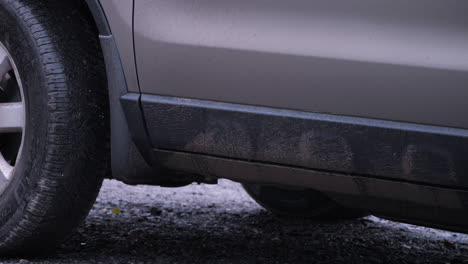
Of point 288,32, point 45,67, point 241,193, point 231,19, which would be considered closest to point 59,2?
point 45,67

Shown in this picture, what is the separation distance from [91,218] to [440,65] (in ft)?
6.54

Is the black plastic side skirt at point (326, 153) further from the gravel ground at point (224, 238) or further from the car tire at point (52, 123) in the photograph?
the gravel ground at point (224, 238)

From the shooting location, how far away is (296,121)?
200 cm

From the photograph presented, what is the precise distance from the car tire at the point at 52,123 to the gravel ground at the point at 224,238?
19cm

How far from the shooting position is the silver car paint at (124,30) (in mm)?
2180

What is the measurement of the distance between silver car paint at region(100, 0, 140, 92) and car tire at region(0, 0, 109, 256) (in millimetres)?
178

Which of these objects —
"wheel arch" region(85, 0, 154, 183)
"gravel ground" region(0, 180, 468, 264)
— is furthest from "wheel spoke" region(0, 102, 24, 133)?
"gravel ground" region(0, 180, 468, 264)

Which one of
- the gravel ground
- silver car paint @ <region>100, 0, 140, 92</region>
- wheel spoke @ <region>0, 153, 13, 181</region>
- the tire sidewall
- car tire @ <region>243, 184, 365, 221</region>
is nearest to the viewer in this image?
silver car paint @ <region>100, 0, 140, 92</region>

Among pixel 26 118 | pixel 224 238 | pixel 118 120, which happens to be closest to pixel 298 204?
pixel 224 238

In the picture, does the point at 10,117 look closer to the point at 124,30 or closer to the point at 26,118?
the point at 26,118

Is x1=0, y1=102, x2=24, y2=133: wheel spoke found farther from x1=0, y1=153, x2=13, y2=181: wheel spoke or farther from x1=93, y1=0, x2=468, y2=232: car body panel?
x1=93, y1=0, x2=468, y2=232: car body panel

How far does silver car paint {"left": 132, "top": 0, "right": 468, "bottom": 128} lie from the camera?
5.96ft

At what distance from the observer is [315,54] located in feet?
6.38

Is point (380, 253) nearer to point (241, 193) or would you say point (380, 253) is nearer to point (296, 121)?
point (296, 121)
